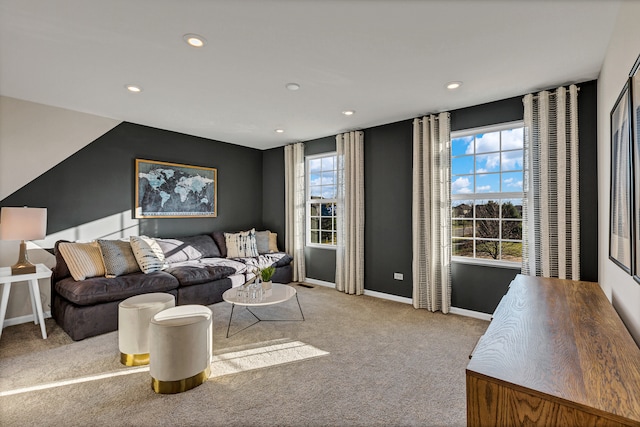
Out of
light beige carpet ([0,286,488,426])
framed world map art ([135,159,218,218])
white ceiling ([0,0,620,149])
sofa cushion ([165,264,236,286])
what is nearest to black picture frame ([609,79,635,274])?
white ceiling ([0,0,620,149])

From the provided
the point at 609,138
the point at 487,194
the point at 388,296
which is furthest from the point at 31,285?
the point at 609,138

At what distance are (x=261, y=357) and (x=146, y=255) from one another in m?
1.97

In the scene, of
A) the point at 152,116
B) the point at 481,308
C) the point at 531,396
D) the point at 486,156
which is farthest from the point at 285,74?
the point at 481,308

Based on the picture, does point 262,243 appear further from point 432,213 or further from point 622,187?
point 622,187

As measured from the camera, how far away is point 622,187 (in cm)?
172

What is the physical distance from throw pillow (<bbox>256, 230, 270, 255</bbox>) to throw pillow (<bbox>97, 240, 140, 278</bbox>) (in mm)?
1967

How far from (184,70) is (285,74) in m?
0.87

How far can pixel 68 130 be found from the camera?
3.71m

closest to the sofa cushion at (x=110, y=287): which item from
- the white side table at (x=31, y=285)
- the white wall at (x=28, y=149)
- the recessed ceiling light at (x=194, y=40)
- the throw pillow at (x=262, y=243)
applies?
the white side table at (x=31, y=285)

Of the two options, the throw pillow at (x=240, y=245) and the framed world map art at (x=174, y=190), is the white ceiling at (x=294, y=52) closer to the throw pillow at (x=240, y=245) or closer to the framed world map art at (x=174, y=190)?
the framed world map art at (x=174, y=190)

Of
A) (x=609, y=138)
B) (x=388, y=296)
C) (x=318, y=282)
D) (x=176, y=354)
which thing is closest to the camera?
(x=176, y=354)

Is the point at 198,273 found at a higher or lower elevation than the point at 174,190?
lower

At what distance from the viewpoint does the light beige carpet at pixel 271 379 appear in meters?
1.87

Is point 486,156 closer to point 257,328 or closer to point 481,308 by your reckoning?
point 481,308
